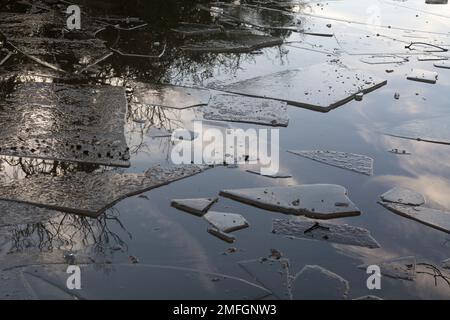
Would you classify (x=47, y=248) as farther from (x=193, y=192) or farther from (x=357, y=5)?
(x=357, y=5)

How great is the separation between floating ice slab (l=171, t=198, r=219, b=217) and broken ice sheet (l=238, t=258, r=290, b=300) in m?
0.57

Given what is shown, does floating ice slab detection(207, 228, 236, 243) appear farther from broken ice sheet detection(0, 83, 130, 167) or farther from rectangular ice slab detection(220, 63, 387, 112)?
rectangular ice slab detection(220, 63, 387, 112)

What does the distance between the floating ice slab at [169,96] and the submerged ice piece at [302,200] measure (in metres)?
1.58

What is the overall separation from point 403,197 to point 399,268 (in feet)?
2.92

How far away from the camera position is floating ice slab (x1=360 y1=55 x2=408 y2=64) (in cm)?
720

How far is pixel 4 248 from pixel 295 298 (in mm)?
1506

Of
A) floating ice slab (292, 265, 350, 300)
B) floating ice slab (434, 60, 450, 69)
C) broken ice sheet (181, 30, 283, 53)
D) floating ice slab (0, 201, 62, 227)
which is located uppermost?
broken ice sheet (181, 30, 283, 53)

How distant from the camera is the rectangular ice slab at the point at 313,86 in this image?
570 cm

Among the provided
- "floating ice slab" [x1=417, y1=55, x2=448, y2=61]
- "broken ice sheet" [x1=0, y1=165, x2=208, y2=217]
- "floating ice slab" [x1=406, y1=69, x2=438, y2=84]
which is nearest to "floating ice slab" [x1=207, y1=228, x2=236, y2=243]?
"broken ice sheet" [x1=0, y1=165, x2=208, y2=217]

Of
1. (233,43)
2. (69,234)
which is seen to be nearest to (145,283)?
(69,234)

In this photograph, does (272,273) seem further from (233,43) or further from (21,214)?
(233,43)

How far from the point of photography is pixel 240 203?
3.87m
